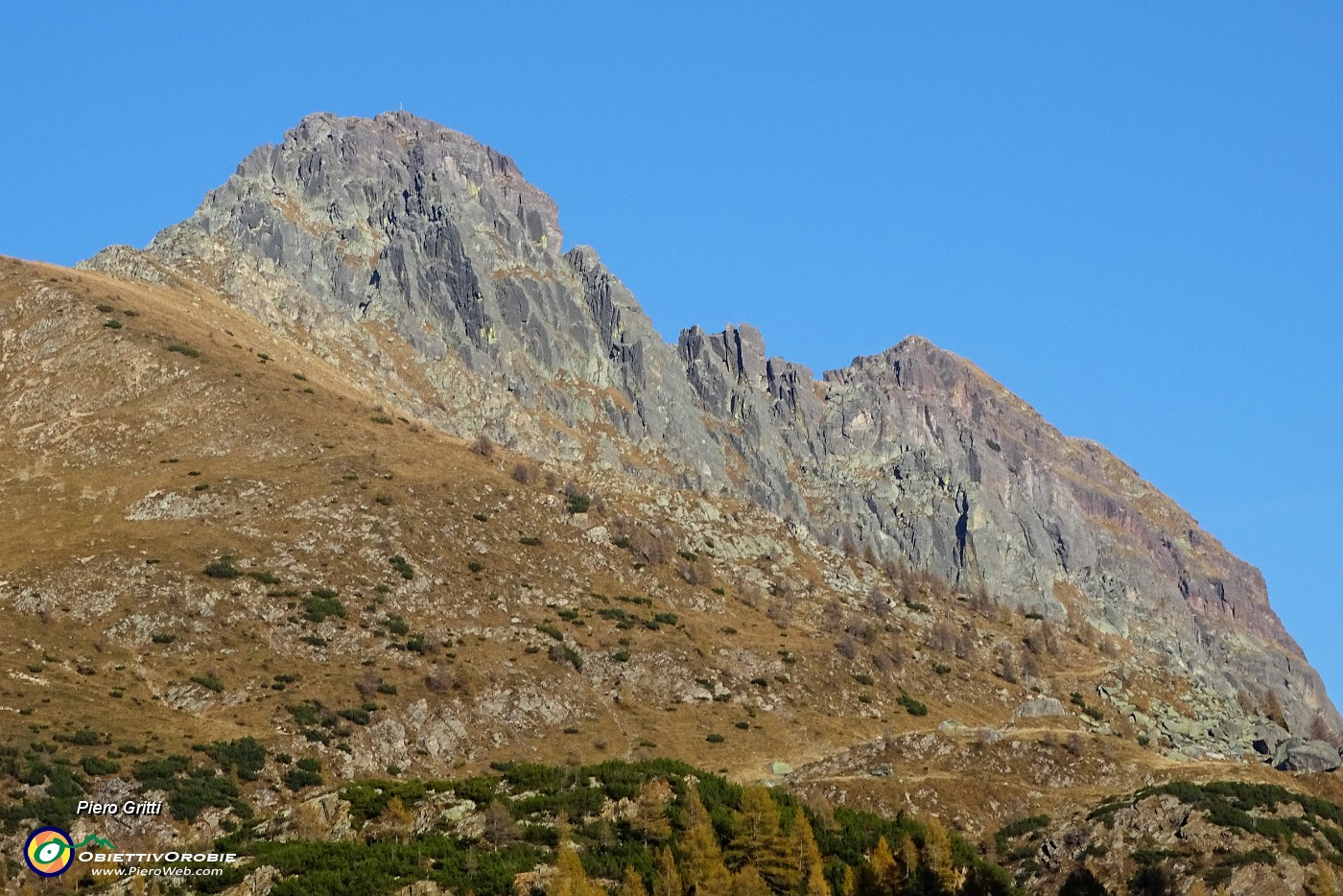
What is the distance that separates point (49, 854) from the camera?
169ft

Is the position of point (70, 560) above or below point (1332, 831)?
above

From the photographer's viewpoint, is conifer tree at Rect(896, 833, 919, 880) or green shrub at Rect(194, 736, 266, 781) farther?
green shrub at Rect(194, 736, 266, 781)

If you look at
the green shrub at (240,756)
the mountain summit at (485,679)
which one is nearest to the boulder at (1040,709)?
the mountain summit at (485,679)

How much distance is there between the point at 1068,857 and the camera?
56656 mm

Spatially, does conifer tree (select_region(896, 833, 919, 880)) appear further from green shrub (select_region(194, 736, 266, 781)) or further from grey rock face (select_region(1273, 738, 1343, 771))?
grey rock face (select_region(1273, 738, 1343, 771))

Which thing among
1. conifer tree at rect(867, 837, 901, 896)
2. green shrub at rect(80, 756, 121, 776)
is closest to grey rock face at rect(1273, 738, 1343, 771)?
conifer tree at rect(867, 837, 901, 896)

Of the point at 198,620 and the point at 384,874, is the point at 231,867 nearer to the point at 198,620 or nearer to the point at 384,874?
the point at 384,874

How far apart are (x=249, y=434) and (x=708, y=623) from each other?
38425 millimetres

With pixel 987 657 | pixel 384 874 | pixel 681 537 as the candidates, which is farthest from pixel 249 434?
pixel 384 874

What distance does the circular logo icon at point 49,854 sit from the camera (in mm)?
49875

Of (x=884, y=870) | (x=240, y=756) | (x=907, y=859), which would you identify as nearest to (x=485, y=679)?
(x=240, y=756)

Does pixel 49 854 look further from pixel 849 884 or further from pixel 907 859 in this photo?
pixel 907 859

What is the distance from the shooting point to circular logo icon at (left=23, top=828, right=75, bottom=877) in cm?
4988

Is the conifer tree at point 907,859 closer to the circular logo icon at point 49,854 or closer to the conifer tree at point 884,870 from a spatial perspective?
the conifer tree at point 884,870
